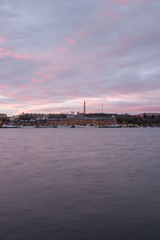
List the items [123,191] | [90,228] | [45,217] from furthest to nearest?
[123,191] → [45,217] → [90,228]

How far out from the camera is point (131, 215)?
33.8 feet

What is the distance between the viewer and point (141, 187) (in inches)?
600

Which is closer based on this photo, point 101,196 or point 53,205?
point 53,205

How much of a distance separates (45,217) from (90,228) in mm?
1890

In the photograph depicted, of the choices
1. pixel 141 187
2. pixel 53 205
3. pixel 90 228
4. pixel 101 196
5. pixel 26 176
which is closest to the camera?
pixel 90 228

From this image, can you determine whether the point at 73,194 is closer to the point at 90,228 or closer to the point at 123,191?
the point at 123,191

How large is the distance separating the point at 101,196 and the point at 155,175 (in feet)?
23.7

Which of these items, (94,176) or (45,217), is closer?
(45,217)

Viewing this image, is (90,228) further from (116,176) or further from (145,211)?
(116,176)

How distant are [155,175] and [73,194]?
778 centimetres

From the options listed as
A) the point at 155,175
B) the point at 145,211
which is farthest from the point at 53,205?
the point at 155,175

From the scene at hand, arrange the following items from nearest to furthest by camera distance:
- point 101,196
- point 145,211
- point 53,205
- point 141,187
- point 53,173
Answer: point 145,211
point 53,205
point 101,196
point 141,187
point 53,173

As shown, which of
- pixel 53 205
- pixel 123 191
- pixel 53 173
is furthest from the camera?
pixel 53 173

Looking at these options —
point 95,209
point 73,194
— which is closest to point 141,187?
point 73,194
